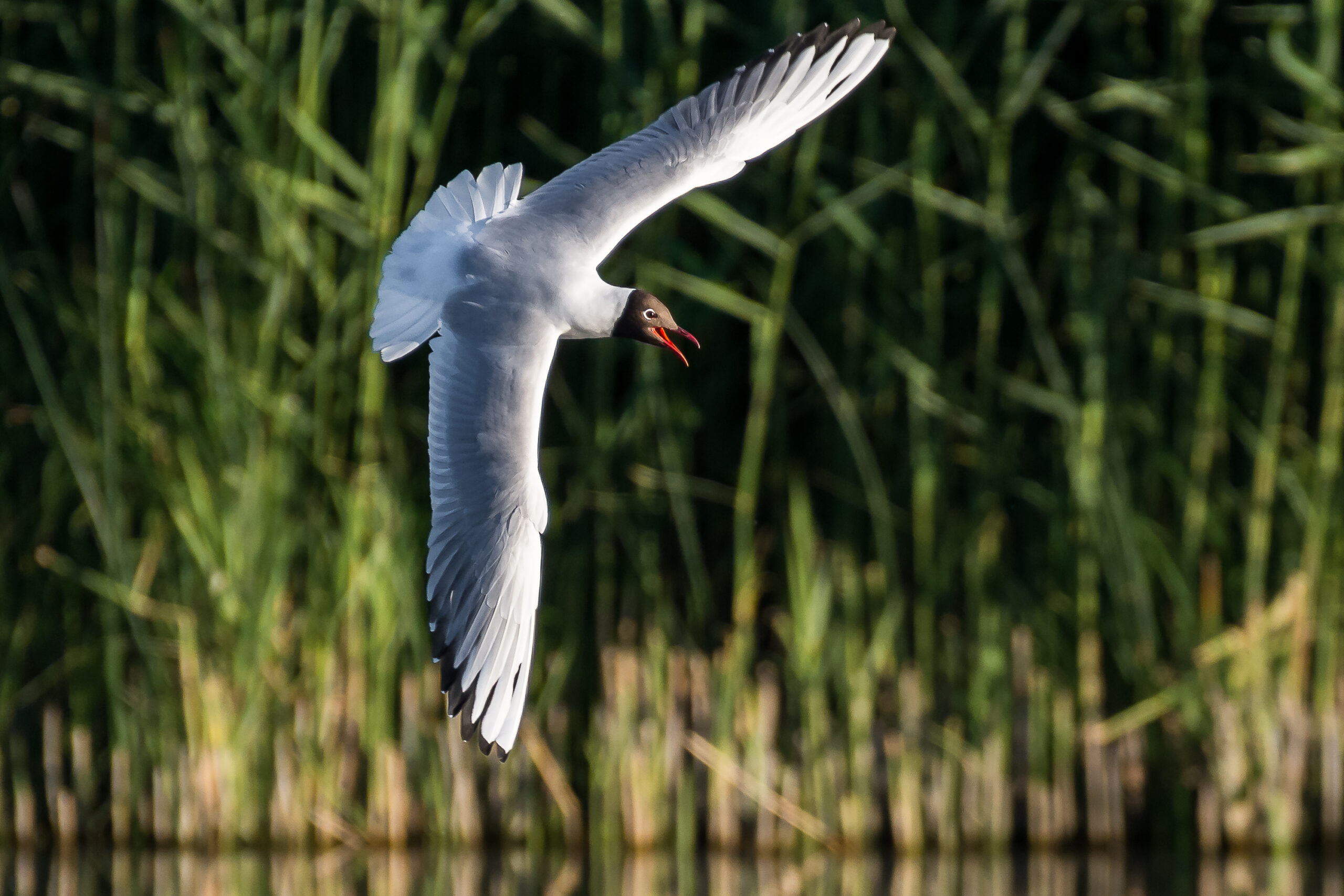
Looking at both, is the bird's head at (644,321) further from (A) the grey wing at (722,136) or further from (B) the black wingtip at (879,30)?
(B) the black wingtip at (879,30)

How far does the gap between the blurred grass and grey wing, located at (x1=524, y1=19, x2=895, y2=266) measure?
3.09 ft

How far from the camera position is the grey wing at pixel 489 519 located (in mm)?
2939

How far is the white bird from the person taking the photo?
2951 millimetres

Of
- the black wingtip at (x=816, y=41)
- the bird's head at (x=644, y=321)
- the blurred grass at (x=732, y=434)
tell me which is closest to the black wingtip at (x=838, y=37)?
the black wingtip at (x=816, y=41)

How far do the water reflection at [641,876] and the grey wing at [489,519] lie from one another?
1.39 metres

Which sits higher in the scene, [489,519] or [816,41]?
[816,41]

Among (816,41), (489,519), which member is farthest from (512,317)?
(816,41)

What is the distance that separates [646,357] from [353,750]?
42.2 inches

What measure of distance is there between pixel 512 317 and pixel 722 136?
46 centimetres

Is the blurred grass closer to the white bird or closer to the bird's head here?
the white bird

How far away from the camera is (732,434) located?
470 cm

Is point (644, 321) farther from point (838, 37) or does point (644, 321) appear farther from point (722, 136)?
point (838, 37)

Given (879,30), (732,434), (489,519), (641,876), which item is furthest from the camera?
(732,434)

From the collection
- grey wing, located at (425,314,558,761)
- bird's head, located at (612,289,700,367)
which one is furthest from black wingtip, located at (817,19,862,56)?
grey wing, located at (425,314,558,761)
